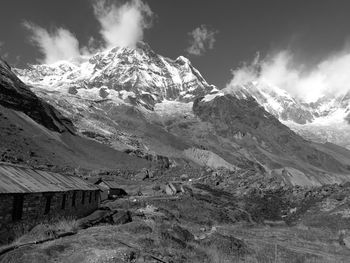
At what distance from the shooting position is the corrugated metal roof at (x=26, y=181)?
21.0 metres

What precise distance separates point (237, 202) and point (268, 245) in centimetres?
3969

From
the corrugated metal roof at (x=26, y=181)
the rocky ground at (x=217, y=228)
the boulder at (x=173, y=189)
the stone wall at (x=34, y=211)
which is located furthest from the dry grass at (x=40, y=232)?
the boulder at (x=173, y=189)

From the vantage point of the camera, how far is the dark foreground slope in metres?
135

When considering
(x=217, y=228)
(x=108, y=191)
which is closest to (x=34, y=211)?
(x=217, y=228)

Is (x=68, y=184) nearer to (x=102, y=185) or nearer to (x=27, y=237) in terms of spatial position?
(x=27, y=237)

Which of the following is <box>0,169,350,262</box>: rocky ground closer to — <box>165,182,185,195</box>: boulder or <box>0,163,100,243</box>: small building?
<box>165,182,185,195</box>: boulder

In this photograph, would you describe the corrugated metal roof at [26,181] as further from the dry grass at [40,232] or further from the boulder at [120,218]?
the boulder at [120,218]

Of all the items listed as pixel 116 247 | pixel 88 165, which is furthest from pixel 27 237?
pixel 88 165

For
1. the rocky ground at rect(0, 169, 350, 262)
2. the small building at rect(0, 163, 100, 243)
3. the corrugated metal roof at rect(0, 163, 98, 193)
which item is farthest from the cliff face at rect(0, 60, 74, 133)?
the corrugated metal roof at rect(0, 163, 98, 193)

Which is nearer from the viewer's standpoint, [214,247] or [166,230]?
[214,247]

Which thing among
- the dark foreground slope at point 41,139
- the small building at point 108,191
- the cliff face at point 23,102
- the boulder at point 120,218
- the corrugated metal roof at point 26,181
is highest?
the cliff face at point 23,102

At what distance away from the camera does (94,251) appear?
17453 millimetres

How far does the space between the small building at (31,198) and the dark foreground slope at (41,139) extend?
9846 centimetres

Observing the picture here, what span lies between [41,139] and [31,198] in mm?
138104
